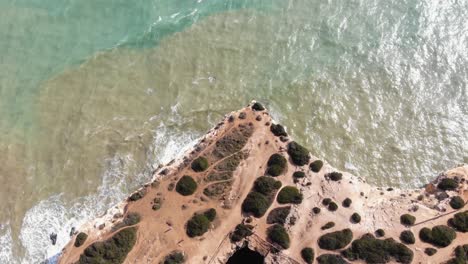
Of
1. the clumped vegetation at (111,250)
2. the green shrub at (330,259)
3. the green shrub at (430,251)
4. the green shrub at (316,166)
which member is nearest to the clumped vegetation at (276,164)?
the green shrub at (316,166)

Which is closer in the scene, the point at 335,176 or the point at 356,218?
the point at 356,218

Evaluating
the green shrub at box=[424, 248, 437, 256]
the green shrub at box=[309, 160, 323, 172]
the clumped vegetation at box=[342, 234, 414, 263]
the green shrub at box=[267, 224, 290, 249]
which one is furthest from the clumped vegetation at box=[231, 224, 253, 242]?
the green shrub at box=[424, 248, 437, 256]

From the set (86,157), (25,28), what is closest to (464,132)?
(86,157)

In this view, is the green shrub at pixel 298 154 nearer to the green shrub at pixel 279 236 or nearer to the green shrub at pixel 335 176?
the green shrub at pixel 335 176

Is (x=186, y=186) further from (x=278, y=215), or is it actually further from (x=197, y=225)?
(x=278, y=215)

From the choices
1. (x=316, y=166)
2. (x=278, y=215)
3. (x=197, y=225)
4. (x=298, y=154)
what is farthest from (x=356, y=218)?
(x=197, y=225)

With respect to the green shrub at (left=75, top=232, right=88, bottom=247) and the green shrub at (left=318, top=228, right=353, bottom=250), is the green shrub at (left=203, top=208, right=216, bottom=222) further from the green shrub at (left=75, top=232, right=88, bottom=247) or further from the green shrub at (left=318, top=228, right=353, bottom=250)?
the green shrub at (left=75, top=232, right=88, bottom=247)
